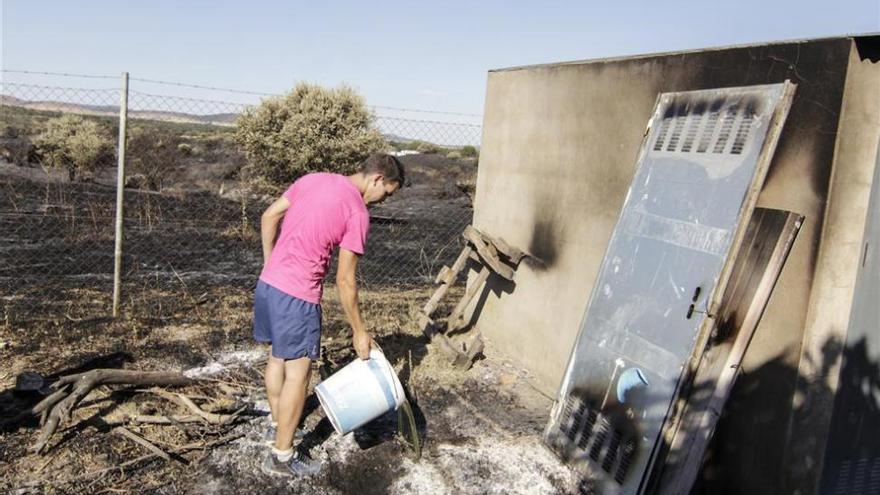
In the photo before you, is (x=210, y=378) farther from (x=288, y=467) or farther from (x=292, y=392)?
(x=292, y=392)

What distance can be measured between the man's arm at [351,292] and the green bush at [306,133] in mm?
12209

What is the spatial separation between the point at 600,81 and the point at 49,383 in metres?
4.21

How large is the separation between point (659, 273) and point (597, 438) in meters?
0.95

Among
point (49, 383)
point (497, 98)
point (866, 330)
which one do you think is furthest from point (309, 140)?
point (866, 330)

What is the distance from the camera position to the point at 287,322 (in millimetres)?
3150

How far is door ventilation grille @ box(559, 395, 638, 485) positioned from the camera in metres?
3.13

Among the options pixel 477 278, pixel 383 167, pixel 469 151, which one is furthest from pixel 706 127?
pixel 469 151

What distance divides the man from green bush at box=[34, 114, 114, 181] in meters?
16.2

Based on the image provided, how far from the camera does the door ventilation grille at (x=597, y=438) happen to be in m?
3.13

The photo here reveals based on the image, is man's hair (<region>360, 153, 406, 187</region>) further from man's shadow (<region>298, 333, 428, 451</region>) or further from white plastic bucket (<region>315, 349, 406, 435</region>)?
man's shadow (<region>298, 333, 428, 451</region>)

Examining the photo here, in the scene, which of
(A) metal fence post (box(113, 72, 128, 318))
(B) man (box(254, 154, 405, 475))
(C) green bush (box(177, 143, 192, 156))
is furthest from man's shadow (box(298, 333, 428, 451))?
(C) green bush (box(177, 143, 192, 156))

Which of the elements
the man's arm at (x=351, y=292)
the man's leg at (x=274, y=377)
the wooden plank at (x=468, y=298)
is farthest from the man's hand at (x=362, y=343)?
the wooden plank at (x=468, y=298)

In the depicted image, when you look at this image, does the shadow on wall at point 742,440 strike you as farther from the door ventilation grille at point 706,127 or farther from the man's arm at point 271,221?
the man's arm at point 271,221

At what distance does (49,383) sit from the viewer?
4094 millimetres
